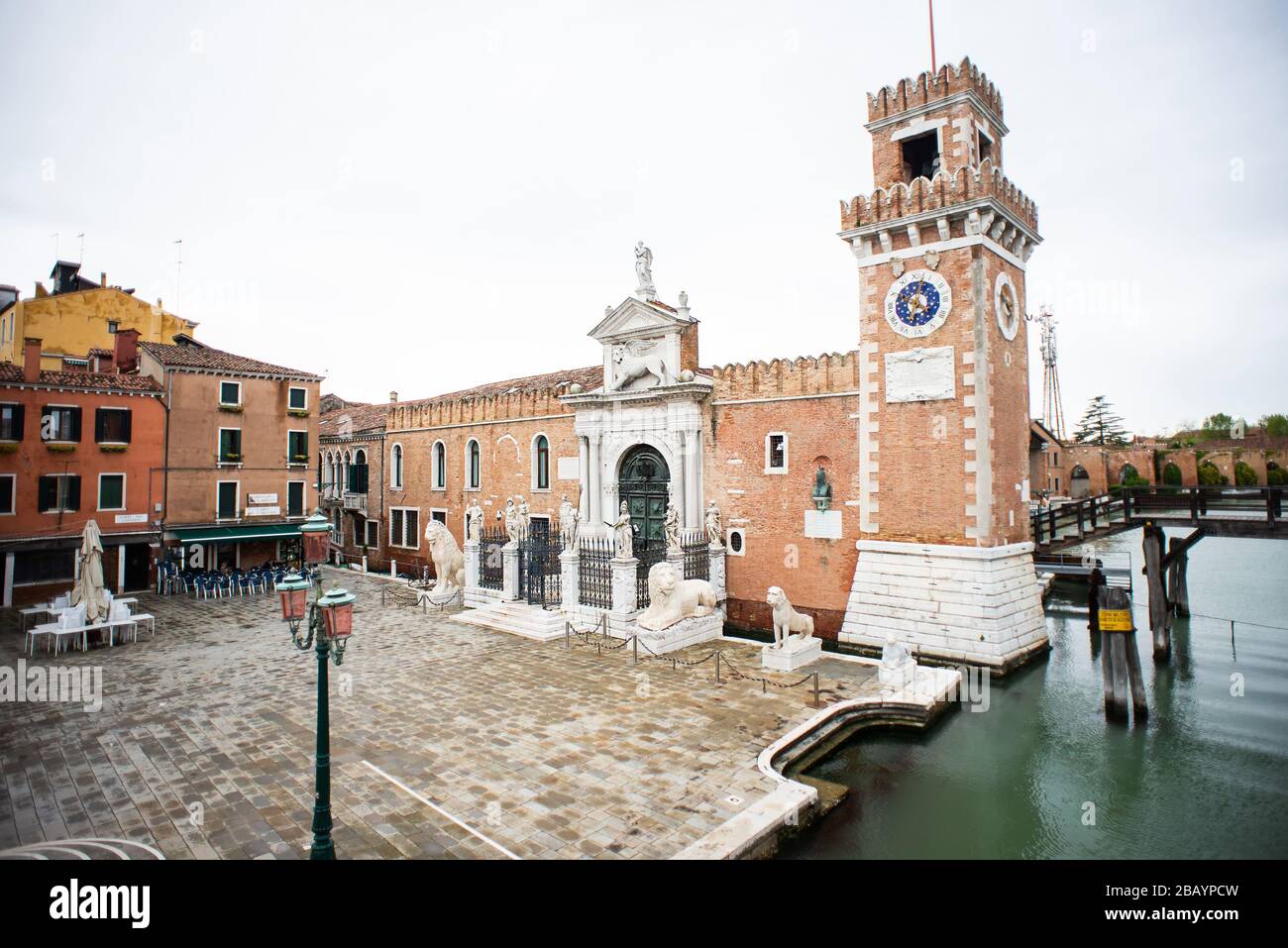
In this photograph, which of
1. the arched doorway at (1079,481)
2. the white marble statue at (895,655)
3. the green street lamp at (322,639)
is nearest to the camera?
the green street lamp at (322,639)

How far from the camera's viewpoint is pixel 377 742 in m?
9.59

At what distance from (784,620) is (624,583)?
4392 mm

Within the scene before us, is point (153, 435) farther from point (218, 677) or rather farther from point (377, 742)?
point (377, 742)

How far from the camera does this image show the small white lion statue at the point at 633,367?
20.2 meters

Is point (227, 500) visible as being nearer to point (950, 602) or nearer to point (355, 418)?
point (355, 418)

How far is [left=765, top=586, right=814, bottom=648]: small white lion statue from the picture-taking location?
13.4 m

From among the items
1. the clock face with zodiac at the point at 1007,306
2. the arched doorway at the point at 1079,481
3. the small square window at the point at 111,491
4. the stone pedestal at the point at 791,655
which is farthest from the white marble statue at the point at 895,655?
the arched doorway at the point at 1079,481

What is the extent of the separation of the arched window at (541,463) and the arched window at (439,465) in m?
5.65

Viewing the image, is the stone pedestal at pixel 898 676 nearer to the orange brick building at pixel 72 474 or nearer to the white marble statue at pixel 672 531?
the white marble statue at pixel 672 531

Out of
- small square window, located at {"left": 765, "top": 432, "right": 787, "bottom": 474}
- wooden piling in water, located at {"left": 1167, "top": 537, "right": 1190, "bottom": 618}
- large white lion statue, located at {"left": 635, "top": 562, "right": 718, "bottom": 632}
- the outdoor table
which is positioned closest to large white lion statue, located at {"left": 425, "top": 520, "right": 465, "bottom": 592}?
large white lion statue, located at {"left": 635, "top": 562, "right": 718, "bottom": 632}

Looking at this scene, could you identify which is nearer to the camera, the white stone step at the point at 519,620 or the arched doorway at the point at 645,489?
the white stone step at the point at 519,620

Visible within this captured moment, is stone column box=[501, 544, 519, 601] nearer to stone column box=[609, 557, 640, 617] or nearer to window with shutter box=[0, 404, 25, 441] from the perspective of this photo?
stone column box=[609, 557, 640, 617]
